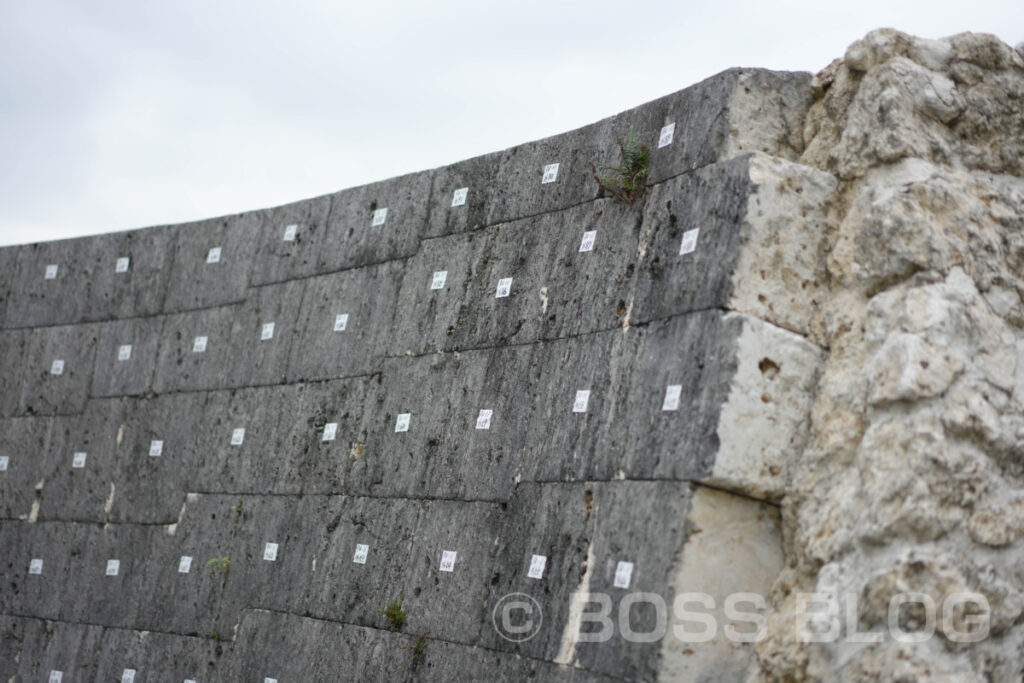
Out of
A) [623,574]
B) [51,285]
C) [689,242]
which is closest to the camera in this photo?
[623,574]

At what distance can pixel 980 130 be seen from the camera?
4.93 meters

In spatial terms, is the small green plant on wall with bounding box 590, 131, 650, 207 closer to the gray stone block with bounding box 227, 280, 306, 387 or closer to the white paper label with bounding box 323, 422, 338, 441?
the white paper label with bounding box 323, 422, 338, 441

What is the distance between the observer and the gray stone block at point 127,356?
7590 mm

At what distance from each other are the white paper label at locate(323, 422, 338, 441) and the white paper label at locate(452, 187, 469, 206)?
1.36 metres

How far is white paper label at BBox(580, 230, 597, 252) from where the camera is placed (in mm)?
5418

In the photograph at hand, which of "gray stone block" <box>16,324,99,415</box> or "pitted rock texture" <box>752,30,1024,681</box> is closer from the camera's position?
"pitted rock texture" <box>752,30,1024,681</box>

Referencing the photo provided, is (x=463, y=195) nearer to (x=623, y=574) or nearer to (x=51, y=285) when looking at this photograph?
(x=623, y=574)

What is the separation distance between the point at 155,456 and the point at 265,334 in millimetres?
1065

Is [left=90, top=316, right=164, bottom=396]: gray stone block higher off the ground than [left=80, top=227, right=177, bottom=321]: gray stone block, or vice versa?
[left=80, top=227, right=177, bottom=321]: gray stone block

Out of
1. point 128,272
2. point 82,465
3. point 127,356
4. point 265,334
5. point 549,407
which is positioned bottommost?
point 82,465

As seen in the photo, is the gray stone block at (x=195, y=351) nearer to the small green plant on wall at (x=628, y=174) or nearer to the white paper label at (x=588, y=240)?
the white paper label at (x=588, y=240)

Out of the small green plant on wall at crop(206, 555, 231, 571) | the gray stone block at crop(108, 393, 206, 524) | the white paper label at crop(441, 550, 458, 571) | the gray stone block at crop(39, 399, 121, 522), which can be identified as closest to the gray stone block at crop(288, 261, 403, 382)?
the gray stone block at crop(108, 393, 206, 524)

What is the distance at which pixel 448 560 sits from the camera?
5.45 metres

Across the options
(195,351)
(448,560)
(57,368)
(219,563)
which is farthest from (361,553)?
(57,368)
